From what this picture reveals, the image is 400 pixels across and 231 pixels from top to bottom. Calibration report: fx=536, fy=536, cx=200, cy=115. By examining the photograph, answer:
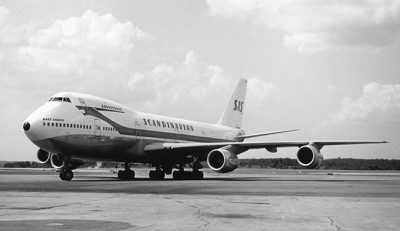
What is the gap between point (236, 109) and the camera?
47.3 m

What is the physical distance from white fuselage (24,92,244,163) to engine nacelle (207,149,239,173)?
3.24 m

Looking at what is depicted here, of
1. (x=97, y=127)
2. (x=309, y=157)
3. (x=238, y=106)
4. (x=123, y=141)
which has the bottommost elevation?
(x=309, y=157)

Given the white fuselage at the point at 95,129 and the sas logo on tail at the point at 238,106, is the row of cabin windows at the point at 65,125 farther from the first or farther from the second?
the sas logo on tail at the point at 238,106

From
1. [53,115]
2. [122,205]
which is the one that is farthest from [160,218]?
[53,115]

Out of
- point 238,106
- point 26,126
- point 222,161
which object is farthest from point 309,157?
point 238,106

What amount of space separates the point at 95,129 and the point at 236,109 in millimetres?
19380

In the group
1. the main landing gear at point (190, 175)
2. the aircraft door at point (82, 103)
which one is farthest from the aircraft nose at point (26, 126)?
the main landing gear at point (190, 175)

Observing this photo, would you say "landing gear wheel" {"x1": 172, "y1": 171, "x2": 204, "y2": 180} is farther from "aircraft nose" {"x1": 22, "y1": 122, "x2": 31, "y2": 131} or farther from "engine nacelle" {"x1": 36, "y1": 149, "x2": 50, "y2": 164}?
"aircraft nose" {"x1": 22, "y1": 122, "x2": 31, "y2": 131}

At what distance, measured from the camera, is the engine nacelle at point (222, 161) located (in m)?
31.4

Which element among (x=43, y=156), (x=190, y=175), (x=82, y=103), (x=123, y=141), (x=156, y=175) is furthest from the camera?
(x=156, y=175)

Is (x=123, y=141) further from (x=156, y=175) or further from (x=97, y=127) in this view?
(x=156, y=175)

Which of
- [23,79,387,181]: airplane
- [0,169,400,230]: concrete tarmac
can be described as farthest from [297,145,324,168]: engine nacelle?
[0,169,400,230]: concrete tarmac

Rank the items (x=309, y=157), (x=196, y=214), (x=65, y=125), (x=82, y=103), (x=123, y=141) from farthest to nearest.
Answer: (x=123, y=141), (x=309, y=157), (x=82, y=103), (x=65, y=125), (x=196, y=214)

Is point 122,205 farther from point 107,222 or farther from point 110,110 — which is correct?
point 110,110
